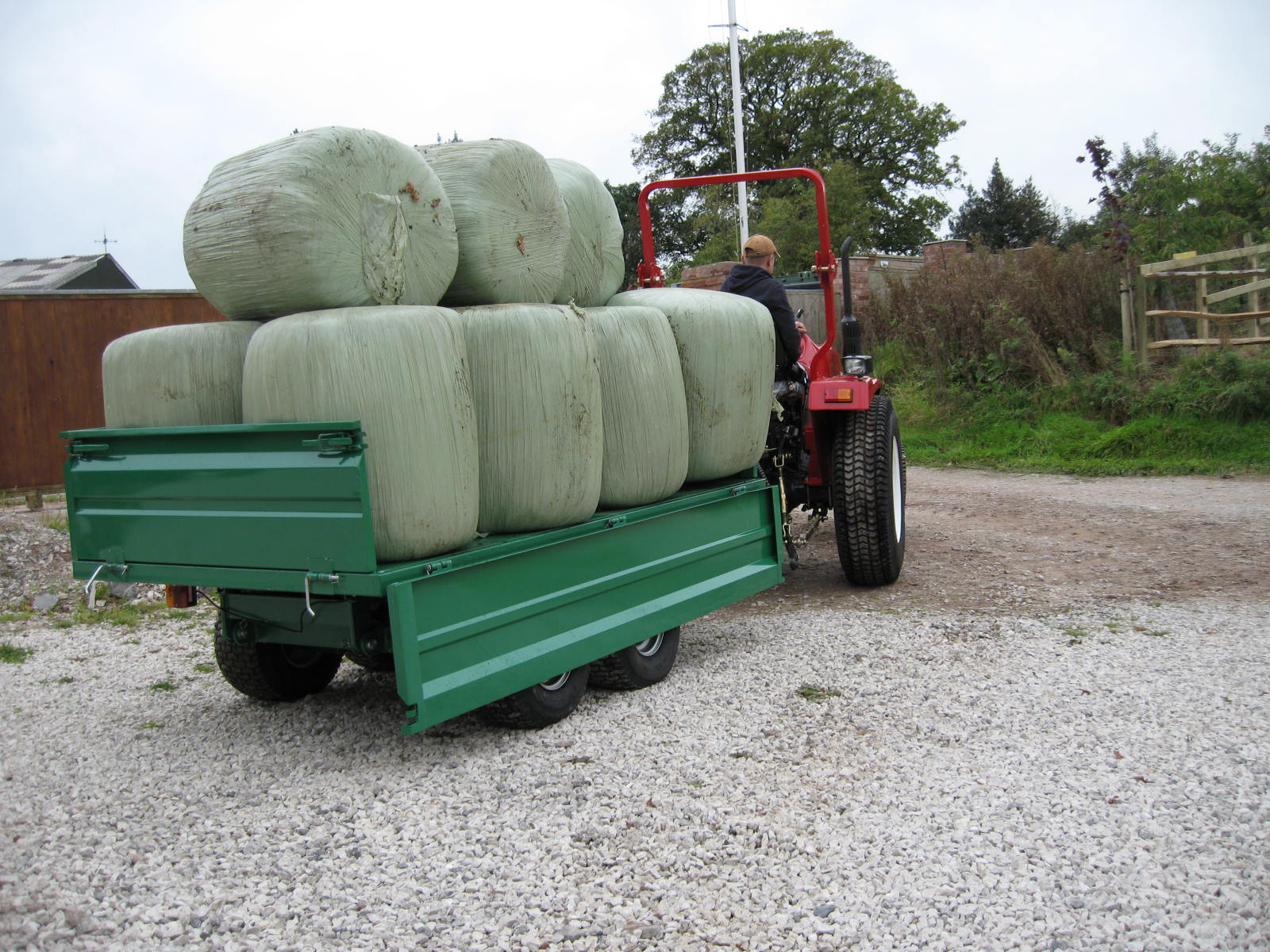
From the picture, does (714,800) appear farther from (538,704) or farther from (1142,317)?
(1142,317)

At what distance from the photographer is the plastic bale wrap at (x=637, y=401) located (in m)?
3.92

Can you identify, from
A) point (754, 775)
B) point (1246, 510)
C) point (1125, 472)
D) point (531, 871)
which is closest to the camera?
point (531, 871)

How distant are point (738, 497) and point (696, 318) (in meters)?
0.86

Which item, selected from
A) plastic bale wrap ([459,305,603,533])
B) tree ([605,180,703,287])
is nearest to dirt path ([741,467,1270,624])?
plastic bale wrap ([459,305,603,533])

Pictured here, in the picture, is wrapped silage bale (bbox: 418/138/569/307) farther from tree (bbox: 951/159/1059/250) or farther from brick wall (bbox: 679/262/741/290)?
tree (bbox: 951/159/1059/250)

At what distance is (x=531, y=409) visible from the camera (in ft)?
11.4

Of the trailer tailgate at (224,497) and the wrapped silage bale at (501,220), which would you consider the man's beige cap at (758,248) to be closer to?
the wrapped silage bale at (501,220)

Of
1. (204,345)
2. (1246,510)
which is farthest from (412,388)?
(1246,510)

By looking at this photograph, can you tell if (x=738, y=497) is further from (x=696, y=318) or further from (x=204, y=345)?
(x=204, y=345)

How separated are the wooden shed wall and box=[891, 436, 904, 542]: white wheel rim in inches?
240

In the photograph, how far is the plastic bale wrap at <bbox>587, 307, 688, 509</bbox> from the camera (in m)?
3.92

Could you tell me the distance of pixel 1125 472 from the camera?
9430 millimetres

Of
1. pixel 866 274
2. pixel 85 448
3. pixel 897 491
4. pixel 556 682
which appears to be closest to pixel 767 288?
pixel 897 491

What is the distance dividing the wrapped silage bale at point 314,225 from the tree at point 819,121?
108 ft
